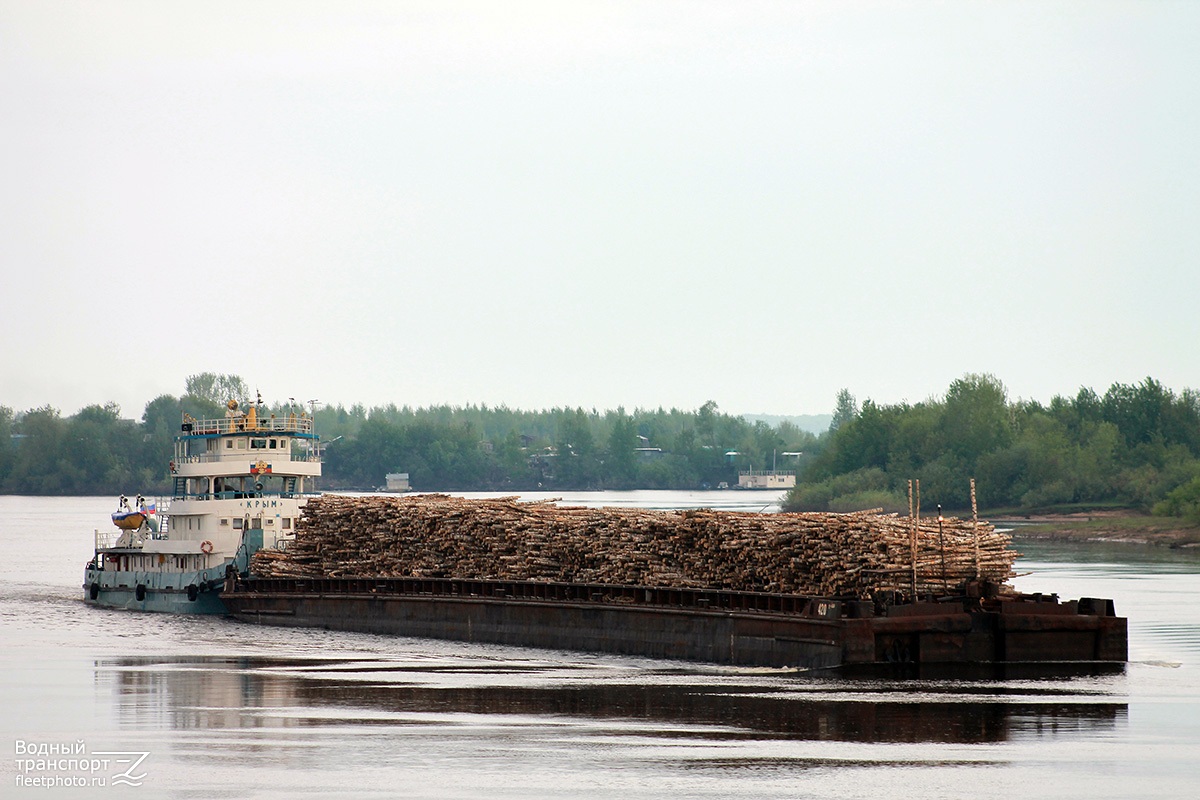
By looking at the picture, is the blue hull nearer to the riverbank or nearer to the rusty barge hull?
the rusty barge hull

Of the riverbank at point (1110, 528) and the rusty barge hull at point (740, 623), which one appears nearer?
the rusty barge hull at point (740, 623)

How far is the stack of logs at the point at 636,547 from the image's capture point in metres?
37.2

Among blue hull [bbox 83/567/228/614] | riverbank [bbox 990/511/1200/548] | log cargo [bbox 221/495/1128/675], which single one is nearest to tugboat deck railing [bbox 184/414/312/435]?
log cargo [bbox 221/495/1128/675]

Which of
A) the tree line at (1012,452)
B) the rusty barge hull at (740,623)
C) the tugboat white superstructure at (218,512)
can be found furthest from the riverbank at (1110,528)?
the rusty barge hull at (740,623)

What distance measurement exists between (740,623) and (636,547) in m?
4.83

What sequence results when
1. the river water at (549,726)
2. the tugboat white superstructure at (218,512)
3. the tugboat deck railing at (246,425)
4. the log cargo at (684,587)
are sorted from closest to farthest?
the river water at (549,726) < the log cargo at (684,587) < the tugboat white superstructure at (218,512) < the tugboat deck railing at (246,425)

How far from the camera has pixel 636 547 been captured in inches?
1663

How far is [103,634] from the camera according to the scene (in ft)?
160

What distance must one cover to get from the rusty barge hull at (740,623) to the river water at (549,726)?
70 centimetres

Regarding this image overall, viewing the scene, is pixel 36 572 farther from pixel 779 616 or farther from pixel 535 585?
pixel 779 616

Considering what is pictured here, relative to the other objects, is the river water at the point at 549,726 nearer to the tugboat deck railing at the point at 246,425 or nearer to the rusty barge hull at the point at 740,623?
the rusty barge hull at the point at 740,623

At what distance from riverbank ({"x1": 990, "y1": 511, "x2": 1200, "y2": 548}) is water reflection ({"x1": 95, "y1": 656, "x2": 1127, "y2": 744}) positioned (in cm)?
6538

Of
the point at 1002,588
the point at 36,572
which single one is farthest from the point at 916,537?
the point at 36,572

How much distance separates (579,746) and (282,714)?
6.75m
